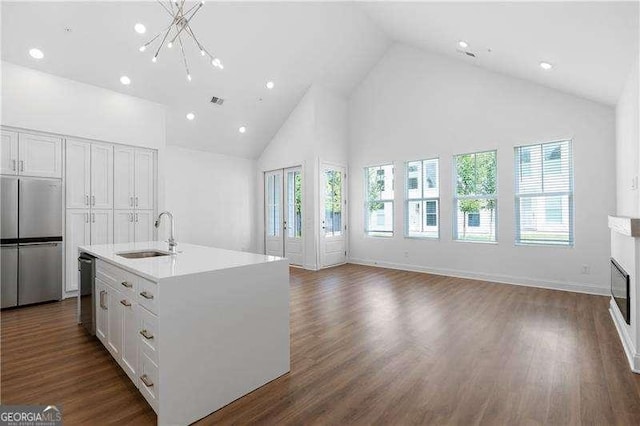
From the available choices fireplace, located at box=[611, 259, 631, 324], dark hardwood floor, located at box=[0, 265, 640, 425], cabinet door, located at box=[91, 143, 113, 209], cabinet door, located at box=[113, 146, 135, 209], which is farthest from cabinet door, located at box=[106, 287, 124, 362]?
fireplace, located at box=[611, 259, 631, 324]

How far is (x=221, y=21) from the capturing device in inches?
190

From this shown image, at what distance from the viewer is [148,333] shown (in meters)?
1.92

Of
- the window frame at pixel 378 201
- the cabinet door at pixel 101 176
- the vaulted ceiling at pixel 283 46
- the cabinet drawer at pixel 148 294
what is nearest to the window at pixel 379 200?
the window frame at pixel 378 201

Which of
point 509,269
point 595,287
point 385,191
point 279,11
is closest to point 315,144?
point 385,191

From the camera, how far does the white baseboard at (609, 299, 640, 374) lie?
2.48 meters

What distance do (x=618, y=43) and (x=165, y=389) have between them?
4.51m

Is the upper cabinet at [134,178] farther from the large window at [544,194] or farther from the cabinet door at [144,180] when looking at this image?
the large window at [544,194]

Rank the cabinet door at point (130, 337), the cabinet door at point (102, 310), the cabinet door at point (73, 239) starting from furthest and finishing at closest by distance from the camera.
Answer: the cabinet door at point (73, 239) < the cabinet door at point (102, 310) < the cabinet door at point (130, 337)

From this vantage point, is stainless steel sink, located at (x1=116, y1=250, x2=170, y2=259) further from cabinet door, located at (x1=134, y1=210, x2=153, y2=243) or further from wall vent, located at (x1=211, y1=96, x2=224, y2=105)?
wall vent, located at (x1=211, y1=96, x2=224, y2=105)

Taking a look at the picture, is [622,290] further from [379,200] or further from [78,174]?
[78,174]

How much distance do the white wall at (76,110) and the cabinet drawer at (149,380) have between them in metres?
4.20

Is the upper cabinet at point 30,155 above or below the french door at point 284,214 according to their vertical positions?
above

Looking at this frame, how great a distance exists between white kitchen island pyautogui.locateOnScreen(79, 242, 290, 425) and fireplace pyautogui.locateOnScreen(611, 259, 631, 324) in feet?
9.59

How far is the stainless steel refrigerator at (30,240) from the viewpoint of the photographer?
414cm
